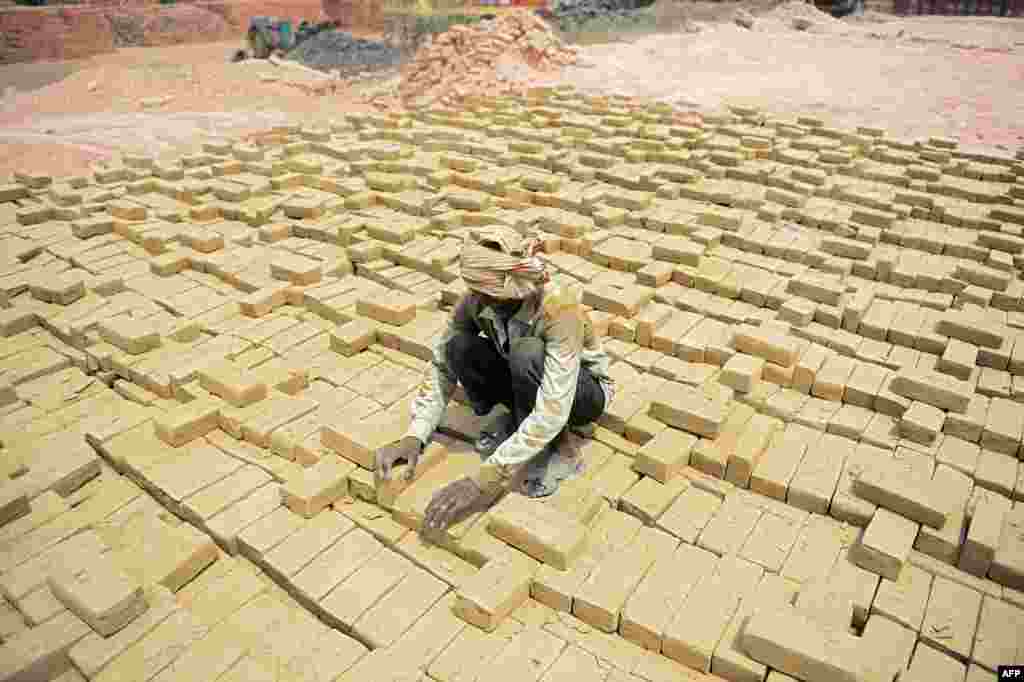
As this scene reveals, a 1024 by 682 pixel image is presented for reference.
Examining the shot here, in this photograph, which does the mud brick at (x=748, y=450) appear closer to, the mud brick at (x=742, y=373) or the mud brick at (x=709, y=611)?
the mud brick at (x=742, y=373)

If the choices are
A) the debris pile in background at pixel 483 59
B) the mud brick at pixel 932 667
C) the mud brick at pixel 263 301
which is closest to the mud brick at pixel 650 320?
the mud brick at pixel 932 667

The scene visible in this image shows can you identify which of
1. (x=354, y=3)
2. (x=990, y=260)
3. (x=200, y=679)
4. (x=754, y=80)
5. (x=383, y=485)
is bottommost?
(x=200, y=679)

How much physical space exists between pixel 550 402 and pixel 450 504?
20.1 inches

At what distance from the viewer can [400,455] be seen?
291cm

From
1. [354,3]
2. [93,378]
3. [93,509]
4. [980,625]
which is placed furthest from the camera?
[354,3]

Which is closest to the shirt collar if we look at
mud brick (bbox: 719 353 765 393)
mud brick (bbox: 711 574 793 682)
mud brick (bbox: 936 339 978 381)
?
mud brick (bbox: 711 574 793 682)

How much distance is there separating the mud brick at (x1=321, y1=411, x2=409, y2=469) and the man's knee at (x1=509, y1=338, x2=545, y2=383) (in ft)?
2.18

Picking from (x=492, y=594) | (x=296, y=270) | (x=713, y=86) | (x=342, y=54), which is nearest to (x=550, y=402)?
(x=492, y=594)

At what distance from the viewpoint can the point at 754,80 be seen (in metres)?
9.98

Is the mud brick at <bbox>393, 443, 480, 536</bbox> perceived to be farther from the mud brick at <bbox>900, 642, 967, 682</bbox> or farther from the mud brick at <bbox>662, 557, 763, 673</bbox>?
the mud brick at <bbox>900, 642, 967, 682</bbox>

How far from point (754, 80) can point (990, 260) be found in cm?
582

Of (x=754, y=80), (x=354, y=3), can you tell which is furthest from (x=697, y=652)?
(x=354, y=3)

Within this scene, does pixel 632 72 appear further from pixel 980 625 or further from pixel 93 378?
pixel 980 625

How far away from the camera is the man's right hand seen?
288 cm
